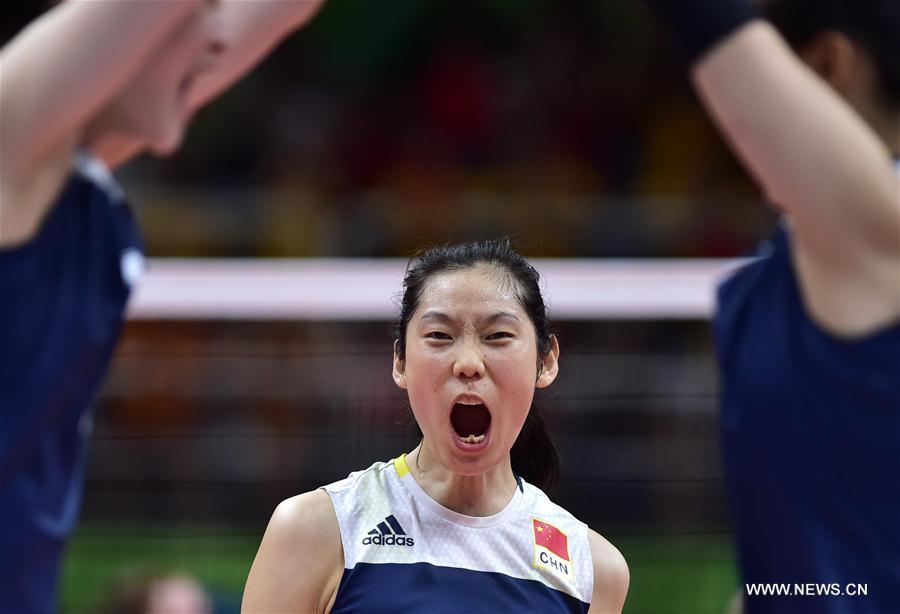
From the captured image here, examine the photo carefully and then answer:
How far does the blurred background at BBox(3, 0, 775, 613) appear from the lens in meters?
7.05

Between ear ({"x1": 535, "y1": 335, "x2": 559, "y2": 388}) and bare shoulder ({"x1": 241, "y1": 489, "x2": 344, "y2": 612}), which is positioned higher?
ear ({"x1": 535, "y1": 335, "x2": 559, "y2": 388})

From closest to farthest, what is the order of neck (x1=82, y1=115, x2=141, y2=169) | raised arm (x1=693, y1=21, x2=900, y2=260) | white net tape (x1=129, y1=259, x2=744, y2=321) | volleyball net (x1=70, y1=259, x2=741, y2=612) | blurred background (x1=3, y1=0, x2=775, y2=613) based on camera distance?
raised arm (x1=693, y1=21, x2=900, y2=260) < neck (x1=82, y1=115, x2=141, y2=169) < white net tape (x1=129, y1=259, x2=744, y2=321) < volleyball net (x1=70, y1=259, x2=741, y2=612) < blurred background (x1=3, y1=0, x2=775, y2=613)

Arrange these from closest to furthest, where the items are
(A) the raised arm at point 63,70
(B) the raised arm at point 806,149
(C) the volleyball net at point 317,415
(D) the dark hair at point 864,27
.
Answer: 1. (B) the raised arm at point 806,149
2. (A) the raised arm at point 63,70
3. (D) the dark hair at point 864,27
4. (C) the volleyball net at point 317,415

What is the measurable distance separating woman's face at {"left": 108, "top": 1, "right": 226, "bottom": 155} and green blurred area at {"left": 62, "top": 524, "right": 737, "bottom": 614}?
4.50m

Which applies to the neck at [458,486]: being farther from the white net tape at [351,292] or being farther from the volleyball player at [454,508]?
the white net tape at [351,292]

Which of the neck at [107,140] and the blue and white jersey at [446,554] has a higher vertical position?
the neck at [107,140]

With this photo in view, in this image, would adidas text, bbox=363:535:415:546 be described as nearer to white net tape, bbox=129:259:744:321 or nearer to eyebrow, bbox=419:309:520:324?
eyebrow, bbox=419:309:520:324

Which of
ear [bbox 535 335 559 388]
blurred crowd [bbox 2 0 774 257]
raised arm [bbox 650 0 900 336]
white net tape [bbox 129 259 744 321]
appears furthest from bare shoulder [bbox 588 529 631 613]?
blurred crowd [bbox 2 0 774 257]

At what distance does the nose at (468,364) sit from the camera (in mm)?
2049

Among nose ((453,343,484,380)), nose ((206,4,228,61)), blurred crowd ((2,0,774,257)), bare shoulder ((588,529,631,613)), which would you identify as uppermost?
blurred crowd ((2,0,774,257))

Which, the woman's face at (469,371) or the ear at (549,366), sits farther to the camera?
the ear at (549,366)

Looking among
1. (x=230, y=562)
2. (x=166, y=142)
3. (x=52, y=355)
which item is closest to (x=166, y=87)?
(x=166, y=142)

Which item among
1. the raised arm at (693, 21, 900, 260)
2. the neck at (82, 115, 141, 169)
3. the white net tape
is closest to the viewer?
the raised arm at (693, 21, 900, 260)

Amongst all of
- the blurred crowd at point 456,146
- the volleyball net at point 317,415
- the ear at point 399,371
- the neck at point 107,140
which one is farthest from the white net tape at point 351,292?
the neck at point 107,140
